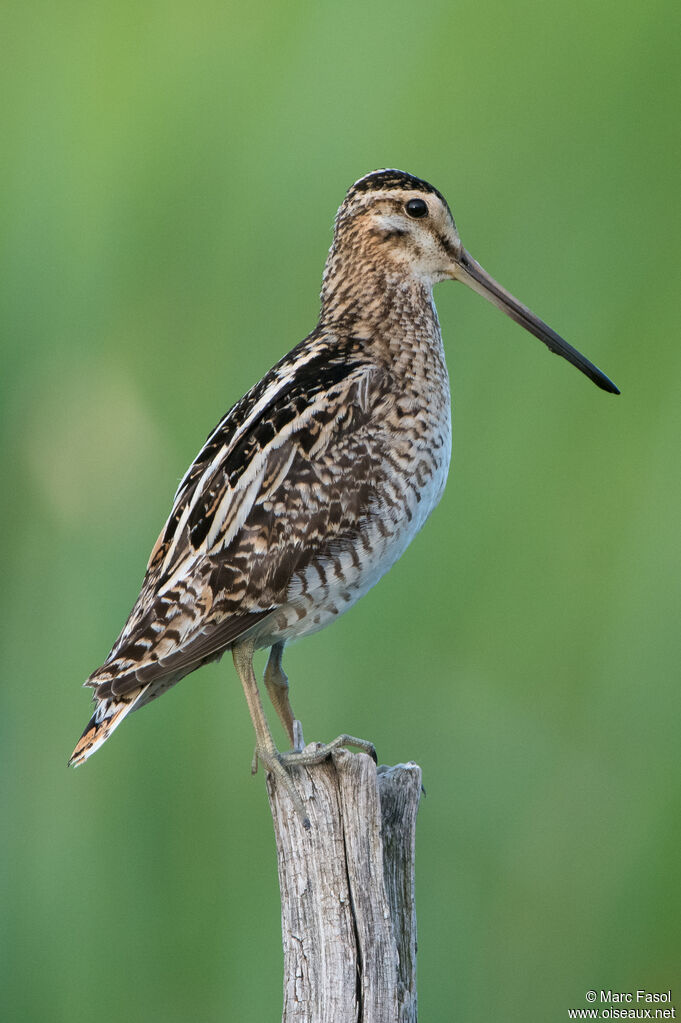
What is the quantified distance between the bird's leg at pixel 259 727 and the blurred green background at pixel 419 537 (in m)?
0.36

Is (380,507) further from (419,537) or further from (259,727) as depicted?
(419,537)

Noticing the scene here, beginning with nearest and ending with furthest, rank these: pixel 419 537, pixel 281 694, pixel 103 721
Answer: pixel 103 721, pixel 281 694, pixel 419 537

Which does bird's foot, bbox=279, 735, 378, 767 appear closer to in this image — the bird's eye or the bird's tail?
the bird's tail

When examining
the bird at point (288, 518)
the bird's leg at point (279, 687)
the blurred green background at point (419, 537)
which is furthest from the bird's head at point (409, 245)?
the bird's leg at point (279, 687)

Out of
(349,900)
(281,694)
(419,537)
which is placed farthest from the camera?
(419,537)

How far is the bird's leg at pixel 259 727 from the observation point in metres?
1.79

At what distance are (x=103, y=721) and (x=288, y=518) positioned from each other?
41cm

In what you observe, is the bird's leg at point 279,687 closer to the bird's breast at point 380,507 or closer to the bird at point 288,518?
the bird at point 288,518

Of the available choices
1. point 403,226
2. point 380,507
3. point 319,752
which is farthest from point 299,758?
point 403,226

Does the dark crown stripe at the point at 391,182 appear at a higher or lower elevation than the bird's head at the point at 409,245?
higher

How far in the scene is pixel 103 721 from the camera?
6.15 feet

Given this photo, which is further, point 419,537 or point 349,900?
point 419,537

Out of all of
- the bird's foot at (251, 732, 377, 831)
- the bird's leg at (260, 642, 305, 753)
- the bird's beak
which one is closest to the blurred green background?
the bird's leg at (260, 642, 305, 753)

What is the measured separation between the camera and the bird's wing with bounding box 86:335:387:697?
1897mm
